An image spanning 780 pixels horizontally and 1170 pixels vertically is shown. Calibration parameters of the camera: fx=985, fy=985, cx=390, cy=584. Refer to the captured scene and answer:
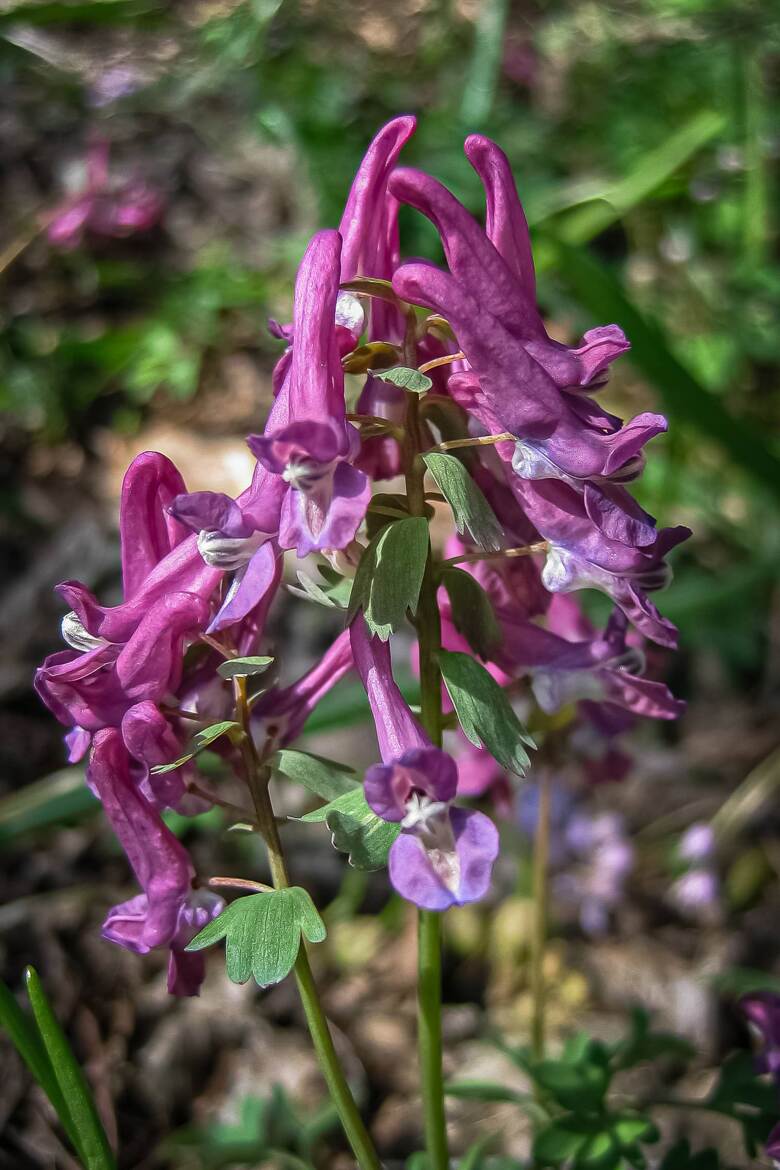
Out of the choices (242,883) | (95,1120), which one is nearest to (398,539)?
(242,883)

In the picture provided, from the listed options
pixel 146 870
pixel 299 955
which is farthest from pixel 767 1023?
pixel 146 870

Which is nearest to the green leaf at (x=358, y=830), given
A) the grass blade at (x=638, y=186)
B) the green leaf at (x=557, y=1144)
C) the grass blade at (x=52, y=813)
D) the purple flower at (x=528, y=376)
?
the purple flower at (x=528, y=376)

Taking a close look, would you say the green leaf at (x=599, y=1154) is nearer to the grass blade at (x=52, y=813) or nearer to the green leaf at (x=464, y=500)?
the green leaf at (x=464, y=500)

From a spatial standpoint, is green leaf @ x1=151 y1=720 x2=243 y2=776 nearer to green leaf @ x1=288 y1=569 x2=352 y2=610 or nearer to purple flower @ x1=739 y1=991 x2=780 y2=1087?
green leaf @ x1=288 y1=569 x2=352 y2=610

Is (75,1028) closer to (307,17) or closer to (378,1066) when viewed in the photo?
(378,1066)

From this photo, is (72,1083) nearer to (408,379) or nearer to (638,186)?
(408,379)

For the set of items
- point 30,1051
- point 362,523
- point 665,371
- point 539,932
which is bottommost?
point 539,932
